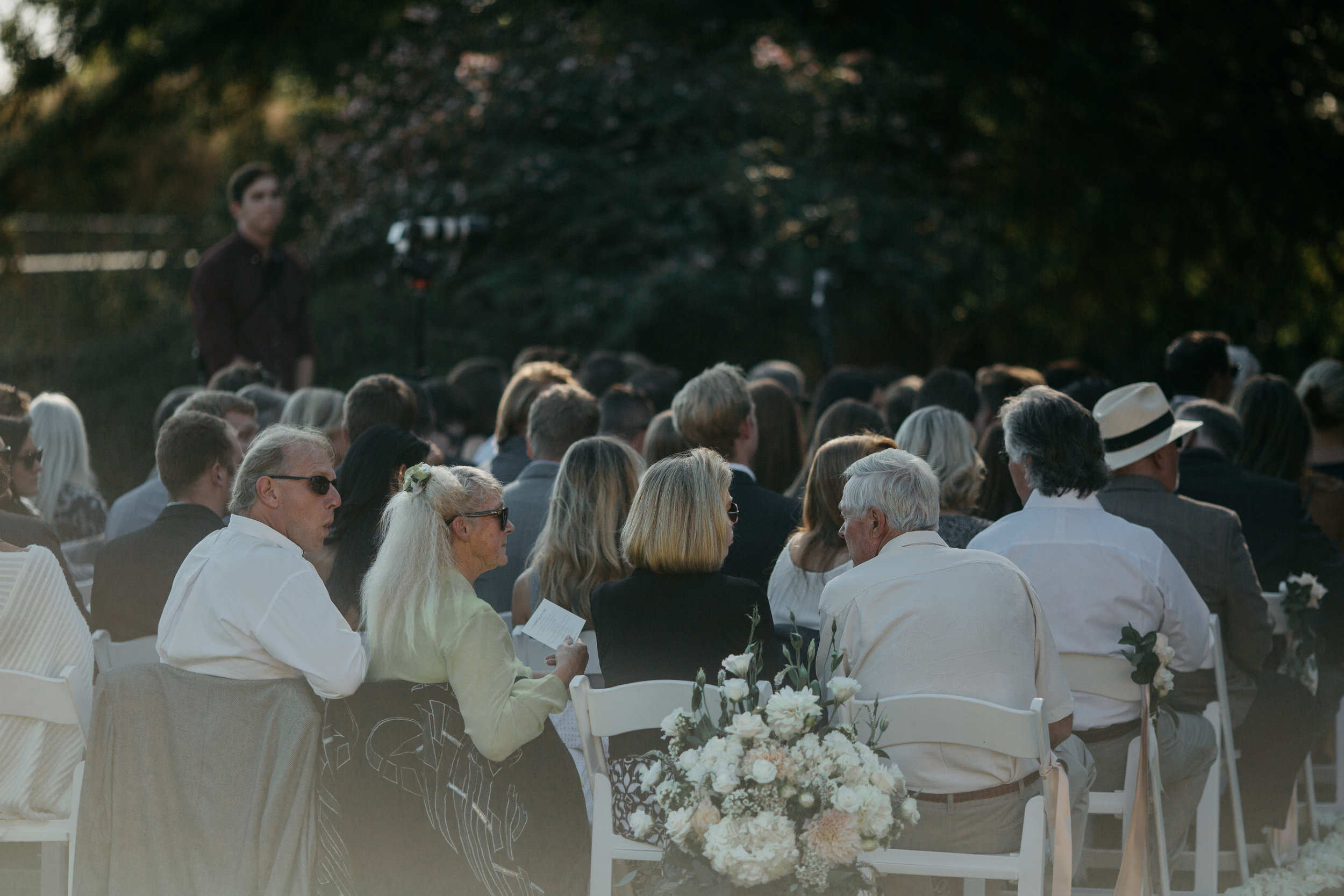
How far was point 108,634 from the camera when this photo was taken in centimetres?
402

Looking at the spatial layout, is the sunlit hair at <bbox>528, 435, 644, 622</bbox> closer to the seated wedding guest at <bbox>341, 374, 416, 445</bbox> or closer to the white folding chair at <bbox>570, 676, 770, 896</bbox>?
the white folding chair at <bbox>570, 676, 770, 896</bbox>

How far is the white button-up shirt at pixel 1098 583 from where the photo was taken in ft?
13.1

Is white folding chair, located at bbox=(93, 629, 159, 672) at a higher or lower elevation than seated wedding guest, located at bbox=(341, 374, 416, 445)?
lower

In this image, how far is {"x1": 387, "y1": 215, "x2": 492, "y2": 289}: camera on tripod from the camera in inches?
334

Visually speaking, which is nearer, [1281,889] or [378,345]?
[1281,889]

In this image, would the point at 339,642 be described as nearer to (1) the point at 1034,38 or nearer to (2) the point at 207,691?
(2) the point at 207,691

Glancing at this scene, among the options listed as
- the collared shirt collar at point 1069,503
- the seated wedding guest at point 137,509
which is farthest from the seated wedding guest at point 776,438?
the seated wedding guest at point 137,509

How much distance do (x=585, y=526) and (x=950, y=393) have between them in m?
2.51

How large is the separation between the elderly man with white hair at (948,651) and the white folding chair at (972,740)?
12 centimetres

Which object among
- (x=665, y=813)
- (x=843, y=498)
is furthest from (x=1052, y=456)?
(x=665, y=813)

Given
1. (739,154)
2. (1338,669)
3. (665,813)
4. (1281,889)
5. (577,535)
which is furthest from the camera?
(739,154)

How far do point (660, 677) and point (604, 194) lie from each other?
9857 millimetres

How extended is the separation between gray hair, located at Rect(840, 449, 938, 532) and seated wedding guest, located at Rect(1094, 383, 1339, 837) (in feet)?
3.59

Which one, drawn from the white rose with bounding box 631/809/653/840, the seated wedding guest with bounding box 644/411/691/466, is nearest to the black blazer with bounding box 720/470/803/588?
the seated wedding guest with bounding box 644/411/691/466
